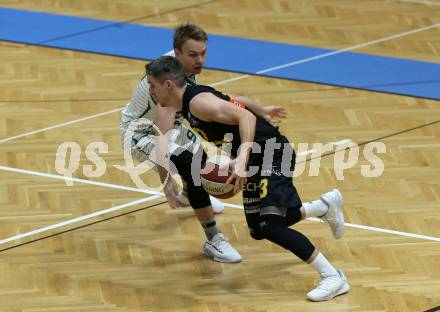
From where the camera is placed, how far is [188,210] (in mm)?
7852

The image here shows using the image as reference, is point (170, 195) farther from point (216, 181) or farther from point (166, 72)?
point (166, 72)

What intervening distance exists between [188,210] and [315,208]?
1.39 meters

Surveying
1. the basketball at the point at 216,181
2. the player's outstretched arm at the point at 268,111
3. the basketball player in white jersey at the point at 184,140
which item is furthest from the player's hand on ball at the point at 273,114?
the basketball player in white jersey at the point at 184,140

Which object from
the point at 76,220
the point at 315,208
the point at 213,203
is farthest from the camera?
the point at 213,203

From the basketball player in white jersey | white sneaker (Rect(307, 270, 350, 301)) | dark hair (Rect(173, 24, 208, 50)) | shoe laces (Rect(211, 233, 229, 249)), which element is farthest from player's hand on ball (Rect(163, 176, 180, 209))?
white sneaker (Rect(307, 270, 350, 301))

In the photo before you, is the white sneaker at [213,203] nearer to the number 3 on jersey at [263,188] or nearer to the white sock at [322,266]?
the number 3 on jersey at [263,188]

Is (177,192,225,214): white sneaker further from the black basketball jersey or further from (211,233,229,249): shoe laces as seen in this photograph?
the black basketball jersey

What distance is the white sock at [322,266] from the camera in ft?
20.7

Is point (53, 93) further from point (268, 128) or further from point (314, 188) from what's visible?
point (268, 128)

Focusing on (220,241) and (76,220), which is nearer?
(220,241)

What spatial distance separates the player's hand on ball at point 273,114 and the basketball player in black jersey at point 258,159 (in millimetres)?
74

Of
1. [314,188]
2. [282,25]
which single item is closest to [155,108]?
[314,188]

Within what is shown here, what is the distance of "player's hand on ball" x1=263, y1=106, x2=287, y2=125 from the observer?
21.3 ft

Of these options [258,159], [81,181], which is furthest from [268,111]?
[81,181]
